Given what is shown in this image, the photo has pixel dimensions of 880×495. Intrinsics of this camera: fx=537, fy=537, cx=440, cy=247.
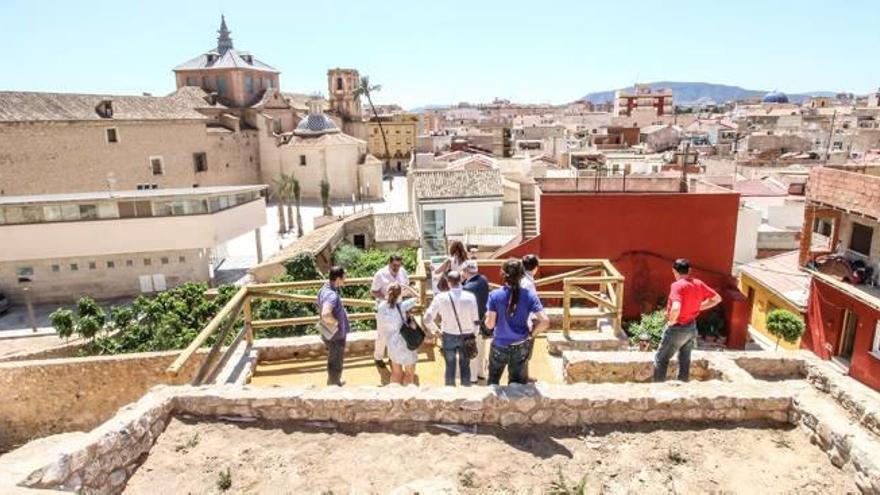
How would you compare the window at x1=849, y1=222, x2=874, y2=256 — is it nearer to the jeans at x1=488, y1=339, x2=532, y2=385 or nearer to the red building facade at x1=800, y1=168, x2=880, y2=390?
the red building facade at x1=800, y1=168, x2=880, y2=390

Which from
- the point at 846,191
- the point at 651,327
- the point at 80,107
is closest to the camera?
the point at 651,327

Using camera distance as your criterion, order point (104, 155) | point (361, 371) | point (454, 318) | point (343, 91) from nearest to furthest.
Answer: point (454, 318)
point (361, 371)
point (104, 155)
point (343, 91)

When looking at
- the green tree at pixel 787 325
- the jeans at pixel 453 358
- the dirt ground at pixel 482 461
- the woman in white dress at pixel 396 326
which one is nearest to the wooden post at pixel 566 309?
the jeans at pixel 453 358

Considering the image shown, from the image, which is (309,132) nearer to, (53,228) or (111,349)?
(53,228)

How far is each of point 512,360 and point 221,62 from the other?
2045 inches

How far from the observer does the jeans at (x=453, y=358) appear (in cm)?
611

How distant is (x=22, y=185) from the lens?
1243 inches

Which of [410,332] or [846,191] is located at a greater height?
[846,191]

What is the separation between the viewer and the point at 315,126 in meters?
47.4

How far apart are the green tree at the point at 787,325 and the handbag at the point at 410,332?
1241 cm

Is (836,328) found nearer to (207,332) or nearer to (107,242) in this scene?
(207,332)

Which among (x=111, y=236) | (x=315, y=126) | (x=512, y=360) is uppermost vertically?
(x=315, y=126)

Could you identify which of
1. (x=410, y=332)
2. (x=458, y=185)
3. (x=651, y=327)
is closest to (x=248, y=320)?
(x=410, y=332)

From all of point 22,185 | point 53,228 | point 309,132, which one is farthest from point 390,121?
point 53,228
